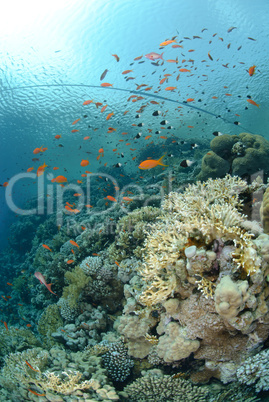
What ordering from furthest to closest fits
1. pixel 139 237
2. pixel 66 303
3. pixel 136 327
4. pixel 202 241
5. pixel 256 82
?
pixel 256 82
pixel 139 237
pixel 66 303
pixel 136 327
pixel 202 241

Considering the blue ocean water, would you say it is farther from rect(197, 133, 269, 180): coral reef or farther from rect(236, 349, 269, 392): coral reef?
rect(236, 349, 269, 392): coral reef

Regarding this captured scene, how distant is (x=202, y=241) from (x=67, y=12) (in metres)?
27.7

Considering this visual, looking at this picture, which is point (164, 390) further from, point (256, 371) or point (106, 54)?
point (106, 54)

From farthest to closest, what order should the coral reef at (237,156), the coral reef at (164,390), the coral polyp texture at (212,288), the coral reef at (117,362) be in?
the coral reef at (237,156), the coral reef at (117,362), the coral reef at (164,390), the coral polyp texture at (212,288)

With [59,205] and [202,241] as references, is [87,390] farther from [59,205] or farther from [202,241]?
[59,205]

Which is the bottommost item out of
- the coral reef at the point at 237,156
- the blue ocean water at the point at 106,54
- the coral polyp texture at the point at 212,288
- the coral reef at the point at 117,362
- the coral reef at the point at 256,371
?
the coral reef at the point at 117,362

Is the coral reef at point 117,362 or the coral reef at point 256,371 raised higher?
the coral reef at point 256,371

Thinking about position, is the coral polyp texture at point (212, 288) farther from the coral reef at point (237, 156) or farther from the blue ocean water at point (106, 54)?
the blue ocean water at point (106, 54)

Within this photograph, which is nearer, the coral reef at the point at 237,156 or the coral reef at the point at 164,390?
the coral reef at the point at 164,390

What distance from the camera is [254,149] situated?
7.71 metres

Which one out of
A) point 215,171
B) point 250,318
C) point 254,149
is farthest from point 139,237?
point 254,149

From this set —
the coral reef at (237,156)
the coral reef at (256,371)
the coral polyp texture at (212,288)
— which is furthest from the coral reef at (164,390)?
the coral reef at (237,156)

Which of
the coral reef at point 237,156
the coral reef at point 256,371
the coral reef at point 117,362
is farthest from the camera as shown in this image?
the coral reef at point 237,156

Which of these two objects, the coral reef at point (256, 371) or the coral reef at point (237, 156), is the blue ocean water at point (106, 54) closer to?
the coral reef at point (237, 156)
